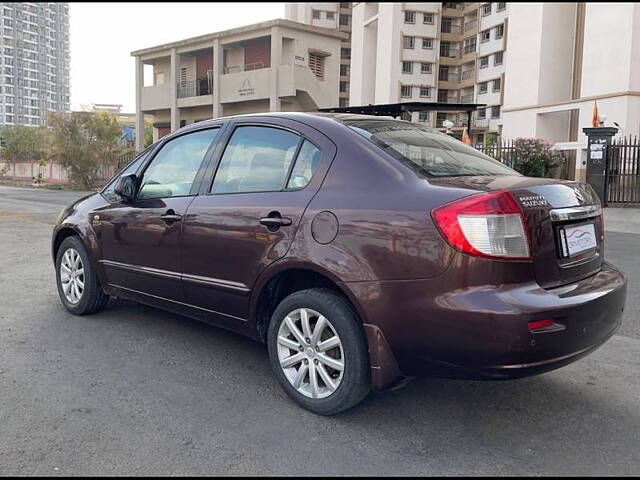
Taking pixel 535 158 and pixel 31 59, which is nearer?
pixel 535 158

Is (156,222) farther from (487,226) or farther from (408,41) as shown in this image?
(408,41)

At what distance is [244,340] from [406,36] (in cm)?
5742

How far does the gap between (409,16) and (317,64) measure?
24.4 m

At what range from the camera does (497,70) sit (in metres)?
57.1

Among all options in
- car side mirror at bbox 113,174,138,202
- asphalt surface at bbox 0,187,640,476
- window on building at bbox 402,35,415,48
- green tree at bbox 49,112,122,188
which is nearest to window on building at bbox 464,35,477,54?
window on building at bbox 402,35,415,48

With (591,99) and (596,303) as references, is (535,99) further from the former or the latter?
(596,303)

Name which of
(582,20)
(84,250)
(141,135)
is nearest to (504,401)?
(84,250)

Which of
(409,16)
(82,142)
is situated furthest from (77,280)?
(409,16)

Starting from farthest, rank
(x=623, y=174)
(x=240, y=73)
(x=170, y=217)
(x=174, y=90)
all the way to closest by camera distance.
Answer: (x=174, y=90)
(x=240, y=73)
(x=623, y=174)
(x=170, y=217)

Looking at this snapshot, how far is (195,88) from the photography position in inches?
1570

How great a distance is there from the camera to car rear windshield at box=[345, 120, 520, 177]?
3.44m

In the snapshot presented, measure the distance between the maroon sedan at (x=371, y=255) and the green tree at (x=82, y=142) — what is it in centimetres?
2927

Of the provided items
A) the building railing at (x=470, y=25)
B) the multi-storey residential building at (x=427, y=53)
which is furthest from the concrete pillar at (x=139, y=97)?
the building railing at (x=470, y=25)

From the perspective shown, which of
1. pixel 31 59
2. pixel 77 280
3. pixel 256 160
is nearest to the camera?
pixel 256 160
